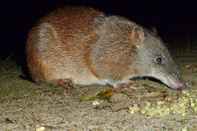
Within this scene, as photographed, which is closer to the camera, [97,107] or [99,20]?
[97,107]

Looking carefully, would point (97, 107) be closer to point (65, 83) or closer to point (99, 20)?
point (65, 83)

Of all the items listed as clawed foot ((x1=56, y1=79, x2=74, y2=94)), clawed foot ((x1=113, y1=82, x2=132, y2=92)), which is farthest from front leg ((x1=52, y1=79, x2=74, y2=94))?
clawed foot ((x1=113, y1=82, x2=132, y2=92))

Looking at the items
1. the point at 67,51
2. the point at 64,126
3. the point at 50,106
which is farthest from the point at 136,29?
the point at 64,126

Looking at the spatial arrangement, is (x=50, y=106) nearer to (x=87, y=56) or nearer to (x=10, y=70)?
(x=87, y=56)

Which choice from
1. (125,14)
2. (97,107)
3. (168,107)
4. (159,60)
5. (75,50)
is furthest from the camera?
(125,14)

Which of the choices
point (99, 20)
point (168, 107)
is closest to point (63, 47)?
point (99, 20)

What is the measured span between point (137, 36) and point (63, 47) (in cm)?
106

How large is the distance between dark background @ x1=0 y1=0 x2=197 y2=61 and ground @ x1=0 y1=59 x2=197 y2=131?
445 centimetres

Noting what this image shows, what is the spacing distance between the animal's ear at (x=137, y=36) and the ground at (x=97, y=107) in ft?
2.01

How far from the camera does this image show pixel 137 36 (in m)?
8.23

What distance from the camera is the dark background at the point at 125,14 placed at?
13.5 m

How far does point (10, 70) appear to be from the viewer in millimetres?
9742

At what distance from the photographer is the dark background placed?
13.5 m

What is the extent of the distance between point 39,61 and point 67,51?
42cm
